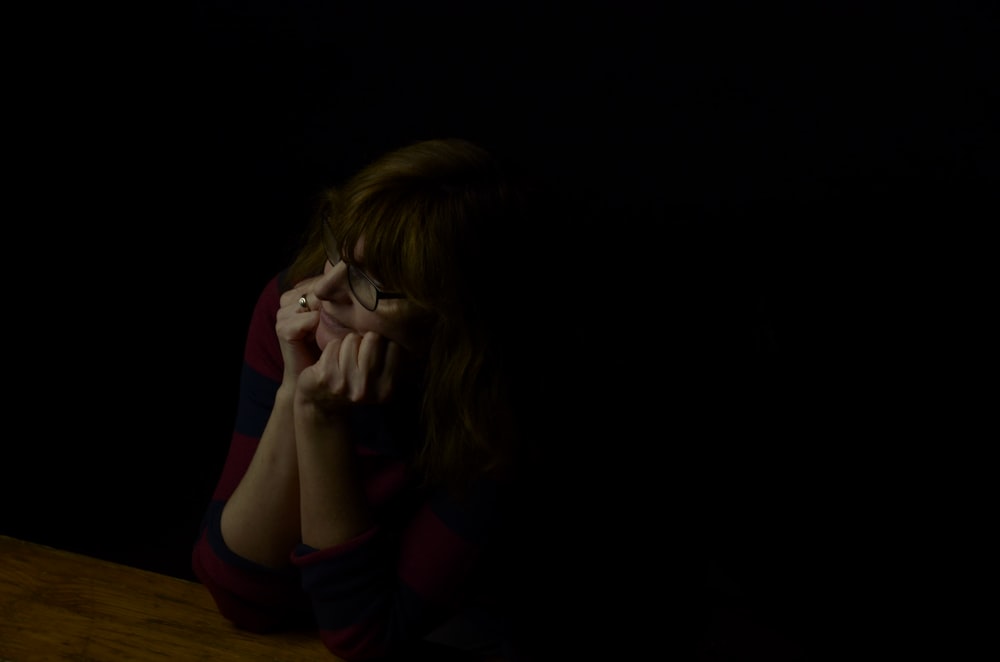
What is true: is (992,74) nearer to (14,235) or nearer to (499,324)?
(499,324)

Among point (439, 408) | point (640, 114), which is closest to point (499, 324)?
point (439, 408)

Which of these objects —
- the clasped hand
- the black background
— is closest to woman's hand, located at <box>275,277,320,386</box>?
the clasped hand

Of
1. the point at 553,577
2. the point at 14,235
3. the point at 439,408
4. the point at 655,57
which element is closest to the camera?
the point at 439,408

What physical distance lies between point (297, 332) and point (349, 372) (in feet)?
0.39

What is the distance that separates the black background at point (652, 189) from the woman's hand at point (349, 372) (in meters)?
0.27

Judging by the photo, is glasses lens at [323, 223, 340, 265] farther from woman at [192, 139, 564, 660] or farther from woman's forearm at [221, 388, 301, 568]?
woman's forearm at [221, 388, 301, 568]

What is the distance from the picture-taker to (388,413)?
1.44 metres

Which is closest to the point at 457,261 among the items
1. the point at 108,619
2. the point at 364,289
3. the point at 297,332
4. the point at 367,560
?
the point at 364,289

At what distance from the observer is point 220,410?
200 cm

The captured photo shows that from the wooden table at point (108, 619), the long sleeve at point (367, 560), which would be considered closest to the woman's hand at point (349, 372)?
the long sleeve at point (367, 560)

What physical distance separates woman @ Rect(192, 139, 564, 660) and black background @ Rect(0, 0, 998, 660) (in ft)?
0.41

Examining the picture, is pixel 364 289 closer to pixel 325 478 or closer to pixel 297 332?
pixel 297 332

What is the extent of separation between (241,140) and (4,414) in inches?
35.0

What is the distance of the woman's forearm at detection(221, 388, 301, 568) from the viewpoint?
4.36ft
